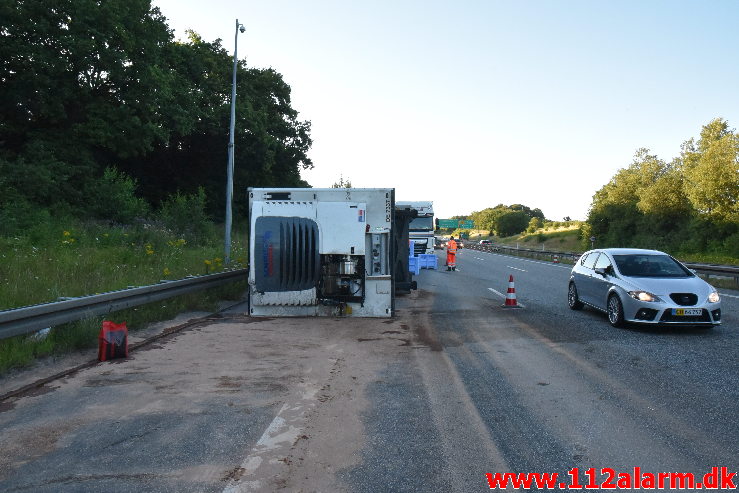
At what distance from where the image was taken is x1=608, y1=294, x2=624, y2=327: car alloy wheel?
10.2 meters

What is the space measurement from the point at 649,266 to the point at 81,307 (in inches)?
396

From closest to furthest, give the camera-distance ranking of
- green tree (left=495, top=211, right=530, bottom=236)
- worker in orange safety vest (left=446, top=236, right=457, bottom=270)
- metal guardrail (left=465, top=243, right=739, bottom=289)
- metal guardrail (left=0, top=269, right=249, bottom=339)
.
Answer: metal guardrail (left=0, top=269, right=249, bottom=339), metal guardrail (left=465, top=243, right=739, bottom=289), worker in orange safety vest (left=446, top=236, right=457, bottom=270), green tree (left=495, top=211, right=530, bottom=236)

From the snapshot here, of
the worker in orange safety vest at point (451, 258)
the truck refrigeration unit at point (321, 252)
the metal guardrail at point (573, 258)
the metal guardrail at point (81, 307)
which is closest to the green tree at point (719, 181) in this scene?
the metal guardrail at point (573, 258)

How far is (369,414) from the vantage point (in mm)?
5066

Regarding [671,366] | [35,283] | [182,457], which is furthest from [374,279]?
[182,457]

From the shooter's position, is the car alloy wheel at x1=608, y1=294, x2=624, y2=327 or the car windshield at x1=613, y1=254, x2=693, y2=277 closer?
the car alloy wheel at x1=608, y1=294, x2=624, y2=327

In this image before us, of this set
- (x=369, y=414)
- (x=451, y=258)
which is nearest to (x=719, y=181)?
(x=451, y=258)

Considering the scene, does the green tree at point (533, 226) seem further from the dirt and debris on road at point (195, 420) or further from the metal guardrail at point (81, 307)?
the dirt and debris on road at point (195, 420)

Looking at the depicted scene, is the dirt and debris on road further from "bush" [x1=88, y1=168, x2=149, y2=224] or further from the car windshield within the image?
"bush" [x1=88, y1=168, x2=149, y2=224]

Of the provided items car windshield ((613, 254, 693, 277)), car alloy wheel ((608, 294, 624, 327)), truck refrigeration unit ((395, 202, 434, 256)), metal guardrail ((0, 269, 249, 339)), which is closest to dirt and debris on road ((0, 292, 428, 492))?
metal guardrail ((0, 269, 249, 339))

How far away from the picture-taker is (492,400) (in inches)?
218

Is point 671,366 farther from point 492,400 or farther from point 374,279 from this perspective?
point 374,279

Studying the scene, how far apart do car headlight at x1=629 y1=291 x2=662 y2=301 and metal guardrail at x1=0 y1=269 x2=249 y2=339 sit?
835 cm

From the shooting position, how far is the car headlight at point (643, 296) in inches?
382
